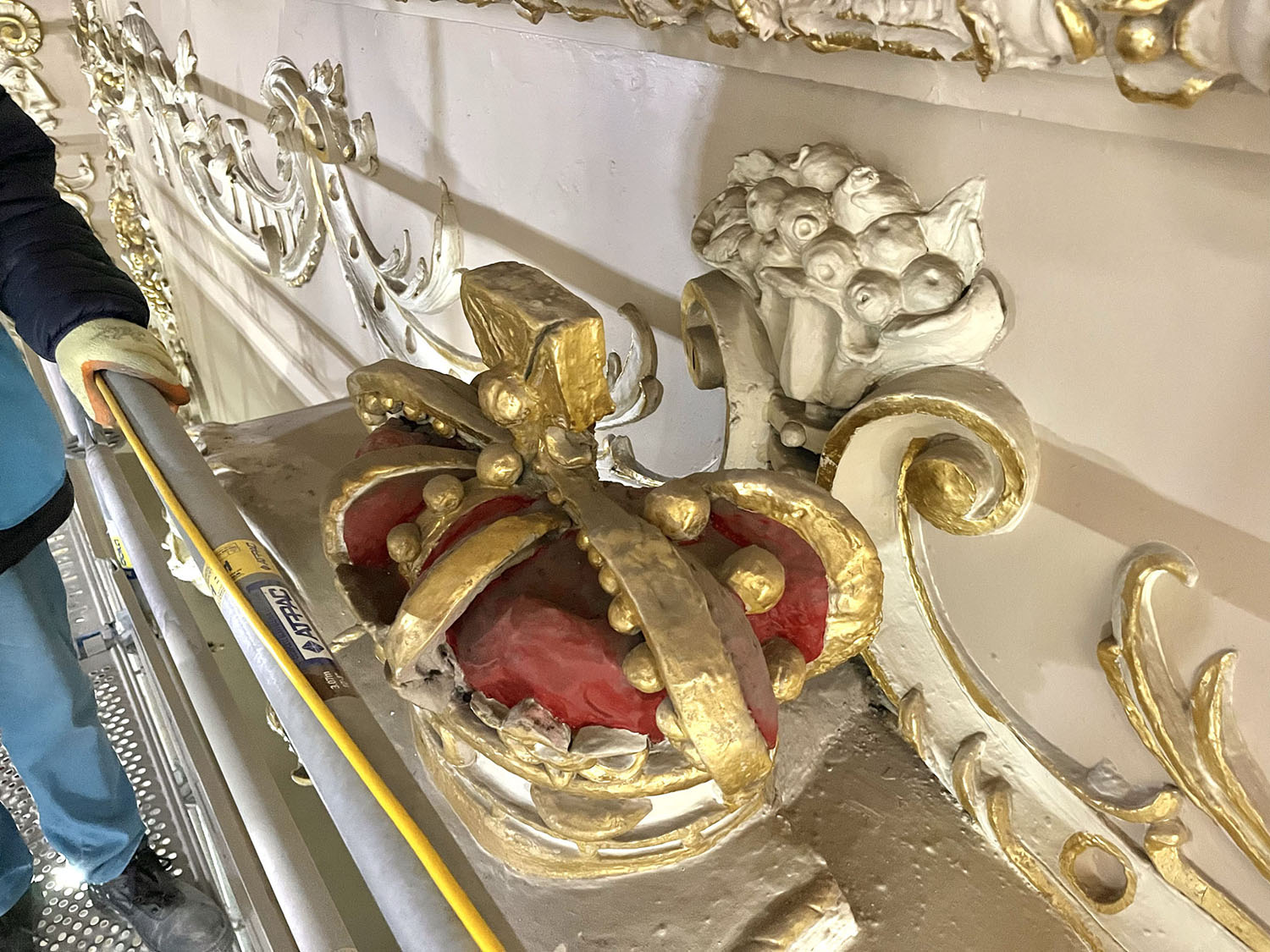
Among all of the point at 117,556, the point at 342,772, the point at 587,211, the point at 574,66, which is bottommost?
the point at 117,556

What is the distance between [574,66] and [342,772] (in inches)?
20.5

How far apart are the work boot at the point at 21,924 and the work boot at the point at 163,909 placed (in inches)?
2.4

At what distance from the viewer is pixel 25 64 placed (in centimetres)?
224

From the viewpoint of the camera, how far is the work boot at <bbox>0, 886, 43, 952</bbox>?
0.91 metres

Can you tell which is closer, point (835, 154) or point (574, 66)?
point (835, 154)

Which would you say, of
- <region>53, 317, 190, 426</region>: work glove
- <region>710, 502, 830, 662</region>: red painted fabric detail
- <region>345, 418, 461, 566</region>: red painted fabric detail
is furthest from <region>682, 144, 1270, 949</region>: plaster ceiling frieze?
<region>53, 317, 190, 426</region>: work glove

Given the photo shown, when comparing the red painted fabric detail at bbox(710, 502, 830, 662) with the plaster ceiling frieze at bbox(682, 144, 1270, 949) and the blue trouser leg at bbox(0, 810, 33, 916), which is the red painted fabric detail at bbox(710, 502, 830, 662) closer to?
the plaster ceiling frieze at bbox(682, 144, 1270, 949)

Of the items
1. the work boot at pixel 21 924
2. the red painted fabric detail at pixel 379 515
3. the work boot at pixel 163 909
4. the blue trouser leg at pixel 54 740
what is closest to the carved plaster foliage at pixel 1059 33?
the red painted fabric detail at pixel 379 515

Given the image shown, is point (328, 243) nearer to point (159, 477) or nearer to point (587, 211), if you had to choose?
point (587, 211)

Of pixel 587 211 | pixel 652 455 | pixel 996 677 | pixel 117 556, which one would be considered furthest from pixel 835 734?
pixel 117 556

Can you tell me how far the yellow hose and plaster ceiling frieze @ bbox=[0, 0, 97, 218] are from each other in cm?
203

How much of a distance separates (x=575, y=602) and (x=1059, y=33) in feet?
0.89

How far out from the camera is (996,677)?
499mm

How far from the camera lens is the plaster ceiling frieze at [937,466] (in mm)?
405
